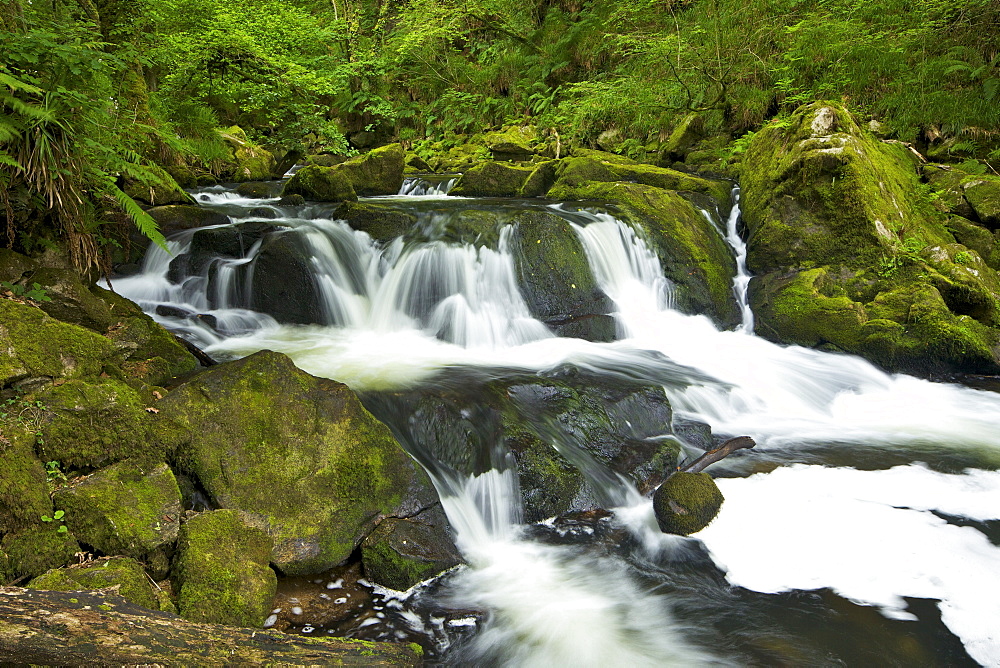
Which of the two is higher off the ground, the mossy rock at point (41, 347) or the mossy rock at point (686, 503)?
the mossy rock at point (41, 347)

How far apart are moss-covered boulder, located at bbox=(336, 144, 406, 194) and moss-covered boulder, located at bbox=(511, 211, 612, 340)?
198 inches

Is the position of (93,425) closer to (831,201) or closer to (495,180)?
(831,201)

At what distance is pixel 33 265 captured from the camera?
14.0ft

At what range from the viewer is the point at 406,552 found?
12.1 ft

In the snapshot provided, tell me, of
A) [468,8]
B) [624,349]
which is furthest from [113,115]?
[468,8]

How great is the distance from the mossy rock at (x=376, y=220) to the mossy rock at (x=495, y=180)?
3.44m

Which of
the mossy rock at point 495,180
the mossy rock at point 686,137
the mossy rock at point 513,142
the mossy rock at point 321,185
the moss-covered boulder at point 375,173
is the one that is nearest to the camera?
the mossy rock at point 321,185

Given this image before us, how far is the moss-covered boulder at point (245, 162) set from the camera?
1378cm

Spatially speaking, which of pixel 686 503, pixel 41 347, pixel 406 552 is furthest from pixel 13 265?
pixel 686 503

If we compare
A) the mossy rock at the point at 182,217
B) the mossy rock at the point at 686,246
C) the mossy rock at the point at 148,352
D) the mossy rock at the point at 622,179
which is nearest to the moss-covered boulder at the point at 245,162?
the mossy rock at the point at 182,217

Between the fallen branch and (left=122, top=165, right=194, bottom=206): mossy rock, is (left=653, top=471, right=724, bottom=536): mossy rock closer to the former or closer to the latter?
the fallen branch

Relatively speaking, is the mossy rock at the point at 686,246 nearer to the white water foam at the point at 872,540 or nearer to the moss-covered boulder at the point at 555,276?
the moss-covered boulder at the point at 555,276

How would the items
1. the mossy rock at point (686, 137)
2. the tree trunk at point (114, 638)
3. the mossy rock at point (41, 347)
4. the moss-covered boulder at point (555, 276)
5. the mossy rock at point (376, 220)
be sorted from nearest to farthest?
1. the tree trunk at point (114, 638)
2. the mossy rock at point (41, 347)
3. the moss-covered boulder at point (555, 276)
4. the mossy rock at point (376, 220)
5. the mossy rock at point (686, 137)

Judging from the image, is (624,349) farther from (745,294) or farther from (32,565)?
(32,565)
